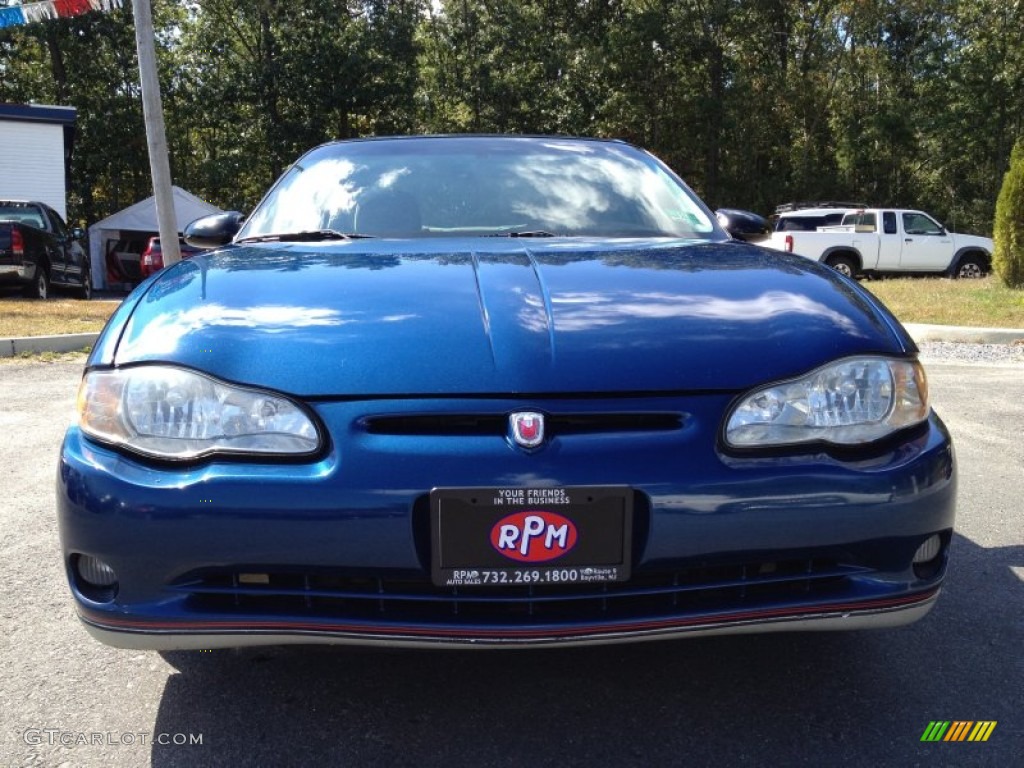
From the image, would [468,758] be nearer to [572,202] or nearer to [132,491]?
[132,491]

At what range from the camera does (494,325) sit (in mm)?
1885

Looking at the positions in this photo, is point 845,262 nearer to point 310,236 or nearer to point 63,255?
point 63,255

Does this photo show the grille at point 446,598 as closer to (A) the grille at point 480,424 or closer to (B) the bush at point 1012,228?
(A) the grille at point 480,424

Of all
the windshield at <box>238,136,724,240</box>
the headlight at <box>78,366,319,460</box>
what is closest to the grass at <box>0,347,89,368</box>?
the windshield at <box>238,136,724,240</box>

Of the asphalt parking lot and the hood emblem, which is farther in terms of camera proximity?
the asphalt parking lot

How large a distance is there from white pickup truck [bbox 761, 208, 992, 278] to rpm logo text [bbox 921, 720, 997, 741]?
16.9 m

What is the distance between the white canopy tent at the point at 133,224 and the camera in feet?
72.6

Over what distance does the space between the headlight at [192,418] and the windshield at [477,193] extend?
1125 mm

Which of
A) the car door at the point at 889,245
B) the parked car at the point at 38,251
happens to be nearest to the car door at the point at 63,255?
the parked car at the point at 38,251

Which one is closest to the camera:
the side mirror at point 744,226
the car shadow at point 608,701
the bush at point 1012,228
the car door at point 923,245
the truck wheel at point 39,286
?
the car shadow at point 608,701

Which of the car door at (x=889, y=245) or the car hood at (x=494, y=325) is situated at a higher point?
the car hood at (x=494, y=325)

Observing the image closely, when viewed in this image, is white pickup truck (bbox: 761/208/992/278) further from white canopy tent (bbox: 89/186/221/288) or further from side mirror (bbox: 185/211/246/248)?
side mirror (bbox: 185/211/246/248)

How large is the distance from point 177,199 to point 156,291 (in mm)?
22016

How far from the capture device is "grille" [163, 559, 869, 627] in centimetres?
174
